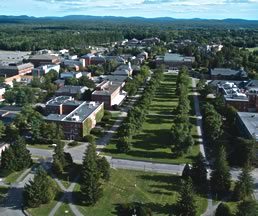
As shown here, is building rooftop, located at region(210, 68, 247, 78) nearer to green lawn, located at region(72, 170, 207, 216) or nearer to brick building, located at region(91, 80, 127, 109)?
brick building, located at region(91, 80, 127, 109)

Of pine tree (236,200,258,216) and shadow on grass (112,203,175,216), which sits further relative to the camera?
shadow on grass (112,203,175,216)

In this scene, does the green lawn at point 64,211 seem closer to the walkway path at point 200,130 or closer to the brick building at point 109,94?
the walkway path at point 200,130

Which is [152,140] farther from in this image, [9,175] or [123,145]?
[9,175]

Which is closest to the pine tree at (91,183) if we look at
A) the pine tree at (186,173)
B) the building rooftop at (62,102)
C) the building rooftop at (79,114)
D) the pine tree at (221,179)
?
the pine tree at (186,173)

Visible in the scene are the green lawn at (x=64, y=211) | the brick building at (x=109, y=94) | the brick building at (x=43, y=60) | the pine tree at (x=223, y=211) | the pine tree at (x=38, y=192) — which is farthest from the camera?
the brick building at (x=43, y=60)

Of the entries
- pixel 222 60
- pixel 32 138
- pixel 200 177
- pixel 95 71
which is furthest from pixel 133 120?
pixel 222 60

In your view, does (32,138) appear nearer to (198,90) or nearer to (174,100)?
(174,100)

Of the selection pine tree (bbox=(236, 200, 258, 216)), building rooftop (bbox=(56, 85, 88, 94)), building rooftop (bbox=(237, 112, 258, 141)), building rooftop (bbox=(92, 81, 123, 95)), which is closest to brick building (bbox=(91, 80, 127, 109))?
building rooftop (bbox=(92, 81, 123, 95))
